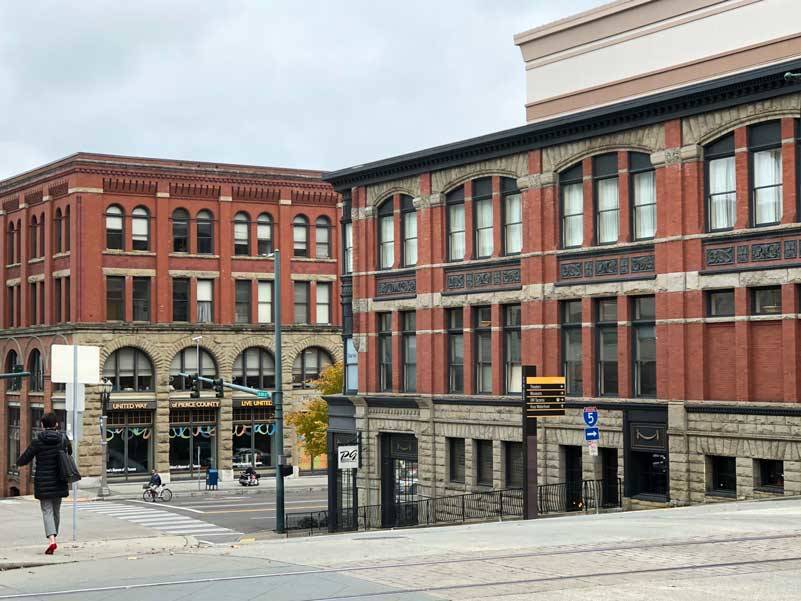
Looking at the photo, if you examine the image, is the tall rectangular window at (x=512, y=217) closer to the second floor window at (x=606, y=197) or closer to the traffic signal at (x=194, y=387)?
the second floor window at (x=606, y=197)

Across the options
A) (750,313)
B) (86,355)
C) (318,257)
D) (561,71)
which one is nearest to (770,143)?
(750,313)

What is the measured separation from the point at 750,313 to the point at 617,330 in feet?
14.8

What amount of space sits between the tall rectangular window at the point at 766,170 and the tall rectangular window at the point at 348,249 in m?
18.4

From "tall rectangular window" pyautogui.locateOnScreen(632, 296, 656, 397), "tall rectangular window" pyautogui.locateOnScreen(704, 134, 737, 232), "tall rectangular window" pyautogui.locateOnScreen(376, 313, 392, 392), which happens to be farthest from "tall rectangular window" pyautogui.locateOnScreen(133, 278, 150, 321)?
"tall rectangular window" pyautogui.locateOnScreen(704, 134, 737, 232)

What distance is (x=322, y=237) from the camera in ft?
250

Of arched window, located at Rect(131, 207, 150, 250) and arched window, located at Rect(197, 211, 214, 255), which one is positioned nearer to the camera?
arched window, located at Rect(131, 207, 150, 250)

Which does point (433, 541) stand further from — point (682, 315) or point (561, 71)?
point (561, 71)

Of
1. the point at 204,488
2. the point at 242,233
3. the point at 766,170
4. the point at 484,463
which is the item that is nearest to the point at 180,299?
the point at 242,233

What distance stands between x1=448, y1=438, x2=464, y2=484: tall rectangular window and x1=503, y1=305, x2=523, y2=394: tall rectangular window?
311 centimetres

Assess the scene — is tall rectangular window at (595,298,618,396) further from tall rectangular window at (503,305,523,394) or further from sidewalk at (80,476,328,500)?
sidewalk at (80,476,328,500)

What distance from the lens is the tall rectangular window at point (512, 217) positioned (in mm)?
38906

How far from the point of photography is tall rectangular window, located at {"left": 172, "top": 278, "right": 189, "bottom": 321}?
71000 millimetres

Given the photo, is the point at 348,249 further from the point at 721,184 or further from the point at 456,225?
the point at 721,184

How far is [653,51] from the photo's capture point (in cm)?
4162
